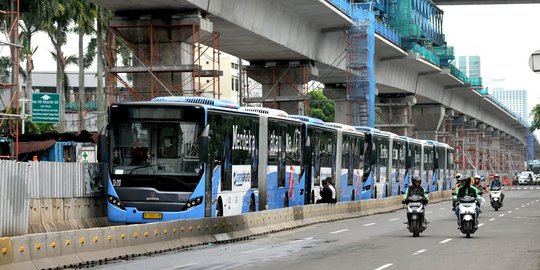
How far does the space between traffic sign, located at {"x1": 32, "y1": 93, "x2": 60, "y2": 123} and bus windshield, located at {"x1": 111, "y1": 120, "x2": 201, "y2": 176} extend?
39711 mm

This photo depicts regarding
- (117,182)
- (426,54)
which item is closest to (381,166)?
(426,54)

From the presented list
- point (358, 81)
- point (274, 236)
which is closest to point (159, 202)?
point (274, 236)

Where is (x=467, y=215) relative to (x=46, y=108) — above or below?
below

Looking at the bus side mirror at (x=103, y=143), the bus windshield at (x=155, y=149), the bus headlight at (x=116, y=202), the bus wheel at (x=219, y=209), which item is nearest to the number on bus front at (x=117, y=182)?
the bus windshield at (x=155, y=149)

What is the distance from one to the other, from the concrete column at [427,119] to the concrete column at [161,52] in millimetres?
56592

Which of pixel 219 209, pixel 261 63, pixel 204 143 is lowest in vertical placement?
pixel 219 209

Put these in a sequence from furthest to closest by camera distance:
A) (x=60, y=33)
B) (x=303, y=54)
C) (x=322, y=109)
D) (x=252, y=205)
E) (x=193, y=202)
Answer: (x=322, y=109) < (x=60, y=33) < (x=303, y=54) < (x=252, y=205) < (x=193, y=202)

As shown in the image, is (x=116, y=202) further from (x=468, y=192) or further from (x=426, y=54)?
(x=426, y=54)

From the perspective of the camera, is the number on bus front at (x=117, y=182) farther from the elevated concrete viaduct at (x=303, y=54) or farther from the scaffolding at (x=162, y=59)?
the scaffolding at (x=162, y=59)

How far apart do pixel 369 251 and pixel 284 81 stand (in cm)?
3468

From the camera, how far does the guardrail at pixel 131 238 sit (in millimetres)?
18297

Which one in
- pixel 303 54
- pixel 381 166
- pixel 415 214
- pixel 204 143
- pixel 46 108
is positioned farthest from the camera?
pixel 46 108

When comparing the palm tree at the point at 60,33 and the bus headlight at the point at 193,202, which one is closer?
the bus headlight at the point at 193,202

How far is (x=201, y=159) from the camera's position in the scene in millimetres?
27625
